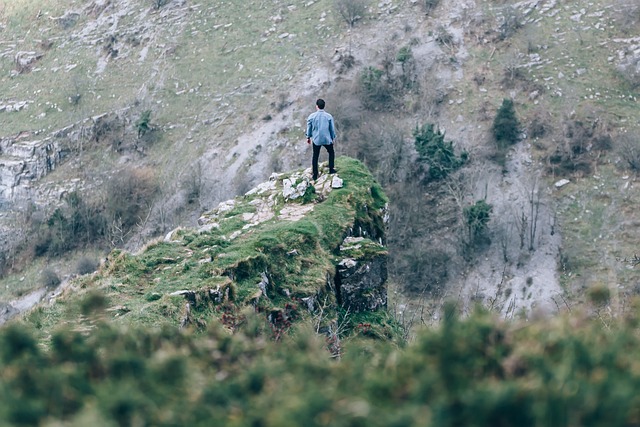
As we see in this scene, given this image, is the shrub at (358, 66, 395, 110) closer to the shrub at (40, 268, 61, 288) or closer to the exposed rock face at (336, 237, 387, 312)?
the shrub at (40, 268, 61, 288)

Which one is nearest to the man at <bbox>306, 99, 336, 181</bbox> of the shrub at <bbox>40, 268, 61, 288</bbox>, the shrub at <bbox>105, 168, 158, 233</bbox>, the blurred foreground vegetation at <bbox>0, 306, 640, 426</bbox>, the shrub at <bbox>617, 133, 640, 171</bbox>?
the blurred foreground vegetation at <bbox>0, 306, 640, 426</bbox>

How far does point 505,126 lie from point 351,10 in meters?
10.5

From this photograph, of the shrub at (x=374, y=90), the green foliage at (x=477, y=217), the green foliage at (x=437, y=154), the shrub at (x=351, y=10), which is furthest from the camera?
the shrub at (x=351, y=10)

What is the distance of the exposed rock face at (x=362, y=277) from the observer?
11852 millimetres

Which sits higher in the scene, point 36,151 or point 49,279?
point 36,151

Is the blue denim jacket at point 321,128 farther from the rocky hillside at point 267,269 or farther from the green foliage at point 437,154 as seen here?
the green foliage at point 437,154

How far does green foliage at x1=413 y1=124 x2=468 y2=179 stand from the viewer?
3412 centimetres

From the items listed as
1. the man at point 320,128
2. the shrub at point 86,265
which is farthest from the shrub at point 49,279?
the man at point 320,128

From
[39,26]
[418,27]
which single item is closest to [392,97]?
[418,27]

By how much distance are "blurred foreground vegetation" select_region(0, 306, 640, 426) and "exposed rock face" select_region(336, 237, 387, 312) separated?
25.4 feet

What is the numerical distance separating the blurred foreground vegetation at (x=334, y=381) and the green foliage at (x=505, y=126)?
103 feet

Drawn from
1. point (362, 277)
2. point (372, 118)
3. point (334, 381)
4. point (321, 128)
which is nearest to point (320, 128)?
point (321, 128)

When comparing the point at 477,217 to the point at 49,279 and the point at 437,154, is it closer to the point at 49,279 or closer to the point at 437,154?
the point at 437,154

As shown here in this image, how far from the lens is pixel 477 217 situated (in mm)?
31531
